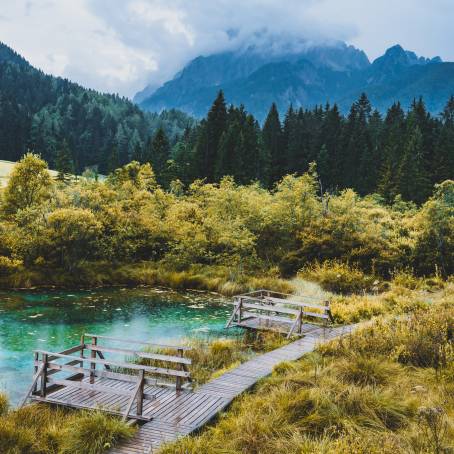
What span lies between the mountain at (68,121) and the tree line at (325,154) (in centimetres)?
2673

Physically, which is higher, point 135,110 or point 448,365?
point 135,110

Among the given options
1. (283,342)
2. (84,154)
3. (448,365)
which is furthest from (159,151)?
(84,154)

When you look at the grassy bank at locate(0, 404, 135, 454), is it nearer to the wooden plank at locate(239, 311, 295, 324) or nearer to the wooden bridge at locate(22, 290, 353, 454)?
the wooden bridge at locate(22, 290, 353, 454)

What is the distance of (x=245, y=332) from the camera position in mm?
17406

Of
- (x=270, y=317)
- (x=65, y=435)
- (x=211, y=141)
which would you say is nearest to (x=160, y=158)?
(x=211, y=141)

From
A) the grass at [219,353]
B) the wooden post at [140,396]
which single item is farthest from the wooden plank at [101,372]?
the grass at [219,353]

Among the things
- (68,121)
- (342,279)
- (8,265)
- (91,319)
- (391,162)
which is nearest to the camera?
(91,319)

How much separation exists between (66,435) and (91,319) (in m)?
12.0

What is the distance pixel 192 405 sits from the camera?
29.8 ft

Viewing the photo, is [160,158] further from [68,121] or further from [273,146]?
[68,121]

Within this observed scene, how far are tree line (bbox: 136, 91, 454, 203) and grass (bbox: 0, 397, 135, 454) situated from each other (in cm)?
4767

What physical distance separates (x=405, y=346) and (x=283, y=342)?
4.03m

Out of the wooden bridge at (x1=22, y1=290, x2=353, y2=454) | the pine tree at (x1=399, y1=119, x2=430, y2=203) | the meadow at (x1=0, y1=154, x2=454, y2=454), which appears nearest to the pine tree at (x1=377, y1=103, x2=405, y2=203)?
the pine tree at (x1=399, y1=119, x2=430, y2=203)

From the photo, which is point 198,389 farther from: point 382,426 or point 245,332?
point 245,332
